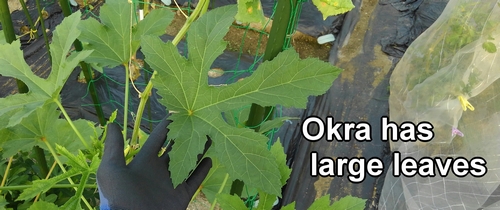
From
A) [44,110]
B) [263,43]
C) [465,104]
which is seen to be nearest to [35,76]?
[44,110]

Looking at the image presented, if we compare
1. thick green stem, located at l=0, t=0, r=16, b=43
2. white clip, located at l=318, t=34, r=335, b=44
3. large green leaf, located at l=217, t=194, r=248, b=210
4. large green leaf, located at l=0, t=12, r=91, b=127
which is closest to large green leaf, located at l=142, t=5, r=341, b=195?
large green leaf, located at l=217, t=194, r=248, b=210

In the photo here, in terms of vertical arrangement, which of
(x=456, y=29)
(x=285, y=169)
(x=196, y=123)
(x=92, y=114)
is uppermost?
(x=196, y=123)

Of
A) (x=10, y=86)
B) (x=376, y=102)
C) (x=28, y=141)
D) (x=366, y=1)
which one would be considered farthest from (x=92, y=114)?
(x=366, y=1)

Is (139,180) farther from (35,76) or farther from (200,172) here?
(35,76)

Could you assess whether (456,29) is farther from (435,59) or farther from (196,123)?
(196,123)

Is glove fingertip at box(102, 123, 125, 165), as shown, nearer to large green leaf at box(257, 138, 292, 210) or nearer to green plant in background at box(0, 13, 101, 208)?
green plant in background at box(0, 13, 101, 208)

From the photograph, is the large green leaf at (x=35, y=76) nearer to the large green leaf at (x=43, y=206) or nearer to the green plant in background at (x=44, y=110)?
the green plant in background at (x=44, y=110)
